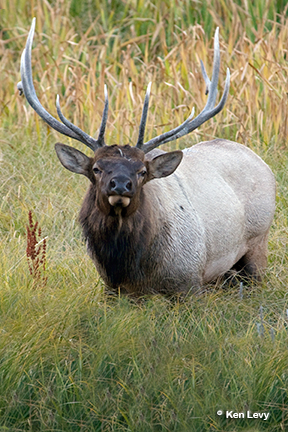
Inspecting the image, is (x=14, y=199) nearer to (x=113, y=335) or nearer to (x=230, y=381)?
(x=113, y=335)

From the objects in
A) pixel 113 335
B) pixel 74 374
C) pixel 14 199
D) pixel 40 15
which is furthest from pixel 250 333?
pixel 40 15

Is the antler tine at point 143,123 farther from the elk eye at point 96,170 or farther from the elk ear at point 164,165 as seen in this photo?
the elk eye at point 96,170

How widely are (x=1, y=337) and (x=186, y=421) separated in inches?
38.1

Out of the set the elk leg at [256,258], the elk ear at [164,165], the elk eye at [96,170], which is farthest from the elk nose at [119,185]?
the elk leg at [256,258]

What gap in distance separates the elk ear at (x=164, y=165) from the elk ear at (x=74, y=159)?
0.36 meters

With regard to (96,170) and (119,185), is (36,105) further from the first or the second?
(119,185)

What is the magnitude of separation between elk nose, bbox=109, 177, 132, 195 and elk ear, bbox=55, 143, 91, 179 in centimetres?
47

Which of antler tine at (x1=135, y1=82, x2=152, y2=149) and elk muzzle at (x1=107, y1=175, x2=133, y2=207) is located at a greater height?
antler tine at (x1=135, y1=82, x2=152, y2=149)

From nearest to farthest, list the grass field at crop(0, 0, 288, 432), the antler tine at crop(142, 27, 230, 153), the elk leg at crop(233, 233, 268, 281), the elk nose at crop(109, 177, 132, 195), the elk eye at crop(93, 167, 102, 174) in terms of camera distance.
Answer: the grass field at crop(0, 0, 288, 432), the elk nose at crop(109, 177, 132, 195), the elk eye at crop(93, 167, 102, 174), the antler tine at crop(142, 27, 230, 153), the elk leg at crop(233, 233, 268, 281)

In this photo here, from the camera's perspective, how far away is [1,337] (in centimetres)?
302

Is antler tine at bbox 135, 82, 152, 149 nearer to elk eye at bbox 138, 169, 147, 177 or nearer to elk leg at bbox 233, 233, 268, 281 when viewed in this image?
elk eye at bbox 138, 169, 147, 177

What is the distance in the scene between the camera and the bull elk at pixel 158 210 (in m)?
3.53

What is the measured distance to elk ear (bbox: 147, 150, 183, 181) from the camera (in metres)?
3.69

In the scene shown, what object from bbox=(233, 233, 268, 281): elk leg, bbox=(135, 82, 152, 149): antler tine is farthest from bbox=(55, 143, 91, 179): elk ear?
bbox=(233, 233, 268, 281): elk leg
